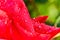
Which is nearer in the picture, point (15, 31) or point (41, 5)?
point (15, 31)

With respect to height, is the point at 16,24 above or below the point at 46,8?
below

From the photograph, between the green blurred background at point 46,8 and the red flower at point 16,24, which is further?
the green blurred background at point 46,8

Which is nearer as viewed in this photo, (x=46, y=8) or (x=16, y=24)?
(x=16, y=24)

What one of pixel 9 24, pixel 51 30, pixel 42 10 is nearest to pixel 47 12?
pixel 42 10

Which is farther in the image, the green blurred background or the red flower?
the green blurred background

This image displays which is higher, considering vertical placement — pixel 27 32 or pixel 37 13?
pixel 37 13

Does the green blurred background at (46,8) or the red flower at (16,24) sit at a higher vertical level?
the green blurred background at (46,8)

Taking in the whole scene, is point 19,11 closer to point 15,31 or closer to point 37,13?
point 15,31

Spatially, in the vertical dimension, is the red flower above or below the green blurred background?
below
